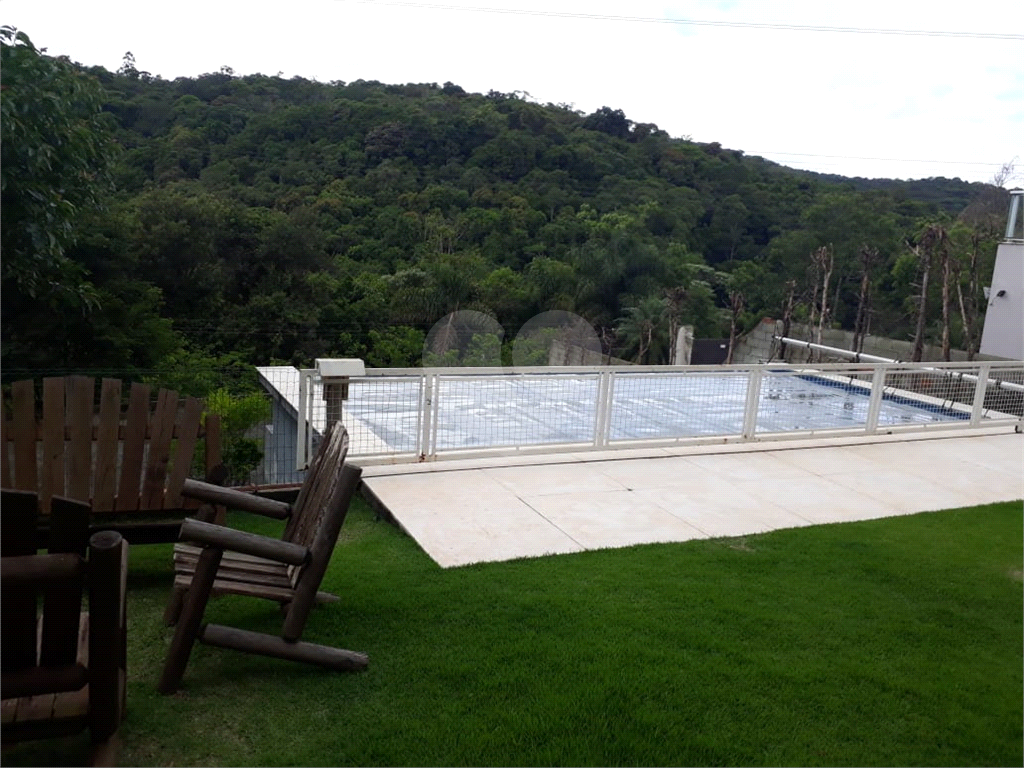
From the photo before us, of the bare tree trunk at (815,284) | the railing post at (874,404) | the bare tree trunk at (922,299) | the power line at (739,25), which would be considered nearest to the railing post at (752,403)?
the railing post at (874,404)

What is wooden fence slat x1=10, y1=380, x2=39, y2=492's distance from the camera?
11.3 feet

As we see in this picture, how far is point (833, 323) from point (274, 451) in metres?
29.3

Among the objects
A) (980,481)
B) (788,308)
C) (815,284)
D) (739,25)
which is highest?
(739,25)

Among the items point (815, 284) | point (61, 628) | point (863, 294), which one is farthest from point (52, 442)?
point (815, 284)

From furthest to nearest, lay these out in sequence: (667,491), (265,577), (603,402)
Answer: (603,402) < (667,491) < (265,577)

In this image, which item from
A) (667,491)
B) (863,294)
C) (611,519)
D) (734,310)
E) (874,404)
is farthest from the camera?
(863,294)

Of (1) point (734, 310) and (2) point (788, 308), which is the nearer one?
(1) point (734, 310)

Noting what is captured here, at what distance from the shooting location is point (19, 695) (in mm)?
2055

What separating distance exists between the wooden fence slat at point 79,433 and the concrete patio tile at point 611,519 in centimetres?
242

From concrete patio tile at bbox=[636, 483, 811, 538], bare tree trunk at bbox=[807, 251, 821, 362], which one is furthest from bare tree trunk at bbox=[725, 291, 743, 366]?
concrete patio tile at bbox=[636, 483, 811, 538]

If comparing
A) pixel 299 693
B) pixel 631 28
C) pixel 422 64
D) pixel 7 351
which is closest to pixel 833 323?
pixel 422 64

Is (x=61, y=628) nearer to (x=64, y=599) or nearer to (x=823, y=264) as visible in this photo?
(x=64, y=599)

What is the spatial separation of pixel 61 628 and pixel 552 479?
3.79 metres

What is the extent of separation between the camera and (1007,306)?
942 centimetres
